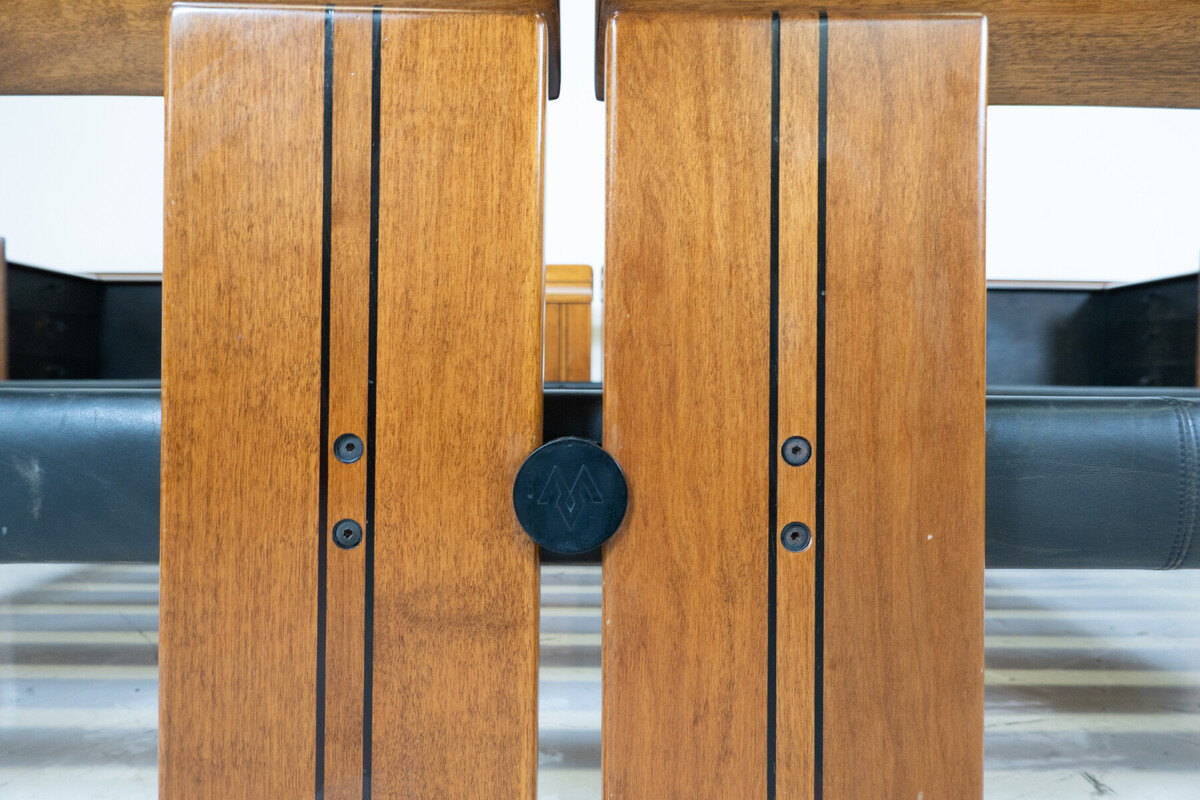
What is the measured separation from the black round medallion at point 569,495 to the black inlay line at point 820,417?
13cm

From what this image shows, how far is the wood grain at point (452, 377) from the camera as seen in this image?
15.7 inches

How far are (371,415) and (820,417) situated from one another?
0.92 feet

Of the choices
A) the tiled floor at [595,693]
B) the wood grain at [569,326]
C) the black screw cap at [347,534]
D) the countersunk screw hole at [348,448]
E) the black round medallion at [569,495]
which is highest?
the wood grain at [569,326]

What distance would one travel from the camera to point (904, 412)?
1.35 ft

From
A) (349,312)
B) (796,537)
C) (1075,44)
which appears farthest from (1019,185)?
(349,312)

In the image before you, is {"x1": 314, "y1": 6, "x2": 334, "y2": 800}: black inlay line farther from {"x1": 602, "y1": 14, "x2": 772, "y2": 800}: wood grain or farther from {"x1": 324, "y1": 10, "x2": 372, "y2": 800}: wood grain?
{"x1": 602, "y1": 14, "x2": 772, "y2": 800}: wood grain

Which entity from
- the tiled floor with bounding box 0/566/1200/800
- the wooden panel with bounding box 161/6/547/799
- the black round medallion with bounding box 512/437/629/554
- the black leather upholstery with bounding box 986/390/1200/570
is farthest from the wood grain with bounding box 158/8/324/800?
the black leather upholstery with bounding box 986/390/1200/570

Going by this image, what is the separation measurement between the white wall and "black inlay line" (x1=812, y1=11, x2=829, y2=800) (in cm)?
256

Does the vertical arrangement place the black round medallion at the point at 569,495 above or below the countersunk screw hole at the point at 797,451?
below

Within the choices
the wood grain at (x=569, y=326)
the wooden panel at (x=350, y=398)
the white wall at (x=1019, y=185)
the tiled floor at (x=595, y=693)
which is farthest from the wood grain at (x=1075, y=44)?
the white wall at (x=1019, y=185)

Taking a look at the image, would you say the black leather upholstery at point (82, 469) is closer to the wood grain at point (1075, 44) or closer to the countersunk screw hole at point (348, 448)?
the countersunk screw hole at point (348, 448)

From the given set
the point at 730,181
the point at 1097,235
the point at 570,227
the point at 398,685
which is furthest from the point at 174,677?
the point at 1097,235

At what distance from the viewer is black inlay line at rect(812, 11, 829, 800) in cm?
40

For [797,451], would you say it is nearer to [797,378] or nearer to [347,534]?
[797,378]
